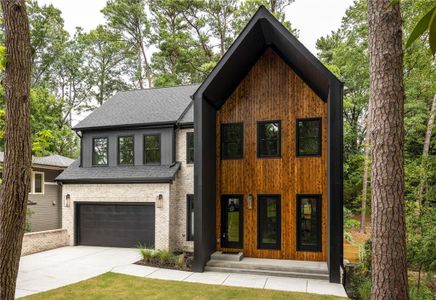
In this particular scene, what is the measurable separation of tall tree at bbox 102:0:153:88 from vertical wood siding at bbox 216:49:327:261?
17.3 meters

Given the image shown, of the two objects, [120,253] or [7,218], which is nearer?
[7,218]

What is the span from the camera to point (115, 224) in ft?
45.3

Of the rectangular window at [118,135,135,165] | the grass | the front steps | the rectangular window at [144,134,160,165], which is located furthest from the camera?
the rectangular window at [118,135,135,165]

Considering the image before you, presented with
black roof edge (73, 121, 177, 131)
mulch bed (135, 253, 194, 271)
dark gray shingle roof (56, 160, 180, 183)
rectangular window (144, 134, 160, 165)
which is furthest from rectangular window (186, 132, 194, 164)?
mulch bed (135, 253, 194, 271)

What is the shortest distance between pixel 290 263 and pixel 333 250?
167 centimetres

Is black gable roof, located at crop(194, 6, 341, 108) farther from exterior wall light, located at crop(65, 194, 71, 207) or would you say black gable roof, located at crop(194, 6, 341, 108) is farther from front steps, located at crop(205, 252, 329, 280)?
exterior wall light, located at crop(65, 194, 71, 207)

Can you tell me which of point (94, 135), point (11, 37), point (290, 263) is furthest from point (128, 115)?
point (11, 37)

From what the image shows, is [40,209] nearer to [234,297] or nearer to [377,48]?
[234,297]

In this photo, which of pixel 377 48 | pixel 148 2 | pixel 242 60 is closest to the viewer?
pixel 377 48

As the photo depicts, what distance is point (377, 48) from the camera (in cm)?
453

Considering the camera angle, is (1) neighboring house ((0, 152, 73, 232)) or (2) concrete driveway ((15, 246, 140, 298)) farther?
(1) neighboring house ((0, 152, 73, 232))

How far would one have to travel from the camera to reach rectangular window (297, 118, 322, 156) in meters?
10.8

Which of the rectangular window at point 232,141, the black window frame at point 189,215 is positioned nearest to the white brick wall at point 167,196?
the black window frame at point 189,215

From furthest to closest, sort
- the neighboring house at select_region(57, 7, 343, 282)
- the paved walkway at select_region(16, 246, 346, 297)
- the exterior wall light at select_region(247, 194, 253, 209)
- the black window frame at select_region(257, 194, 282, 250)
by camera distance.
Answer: the exterior wall light at select_region(247, 194, 253, 209) → the black window frame at select_region(257, 194, 282, 250) → the neighboring house at select_region(57, 7, 343, 282) → the paved walkway at select_region(16, 246, 346, 297)
